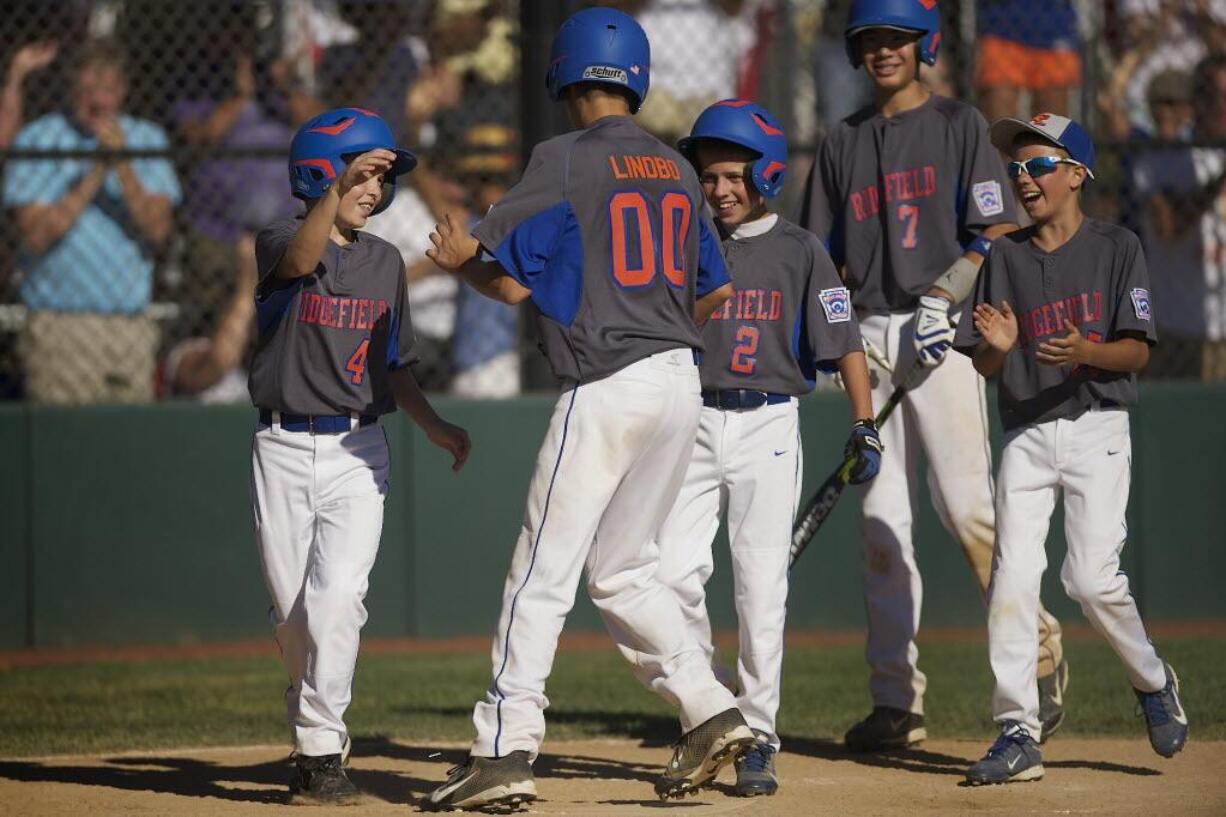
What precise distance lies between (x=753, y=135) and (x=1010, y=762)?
1.97 metres

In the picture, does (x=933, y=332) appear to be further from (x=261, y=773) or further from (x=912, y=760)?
(x=261, y=773)

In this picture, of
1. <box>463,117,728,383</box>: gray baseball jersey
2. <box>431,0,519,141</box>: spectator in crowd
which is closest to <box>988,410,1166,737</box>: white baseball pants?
<box>463,117,728,383</box>: gray baseball jersey

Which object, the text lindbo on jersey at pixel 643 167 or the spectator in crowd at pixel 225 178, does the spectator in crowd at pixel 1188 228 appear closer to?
the spectator in crowd at pixel 225 178

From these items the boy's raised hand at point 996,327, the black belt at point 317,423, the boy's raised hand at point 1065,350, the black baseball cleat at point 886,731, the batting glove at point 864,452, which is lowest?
the black baseball cleat at point 886,731

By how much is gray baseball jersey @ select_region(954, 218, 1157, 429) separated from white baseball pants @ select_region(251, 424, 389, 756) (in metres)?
1.87

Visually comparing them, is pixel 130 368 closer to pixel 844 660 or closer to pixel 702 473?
pixel 844 660

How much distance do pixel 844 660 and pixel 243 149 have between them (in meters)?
3.85

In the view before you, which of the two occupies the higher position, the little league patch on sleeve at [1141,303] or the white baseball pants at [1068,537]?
the little league patch on sleeve at [1141,303]


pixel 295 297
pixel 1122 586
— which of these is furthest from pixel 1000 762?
pixel 295 297

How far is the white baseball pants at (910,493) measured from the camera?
19.9 ft

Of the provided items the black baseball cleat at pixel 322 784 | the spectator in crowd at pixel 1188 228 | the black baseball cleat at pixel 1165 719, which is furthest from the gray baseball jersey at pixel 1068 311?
the spectator in crowd at pixel 1188 228

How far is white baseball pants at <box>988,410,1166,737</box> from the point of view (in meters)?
5.33

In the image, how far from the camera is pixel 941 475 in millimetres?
6098

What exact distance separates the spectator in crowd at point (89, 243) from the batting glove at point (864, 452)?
193 inches
